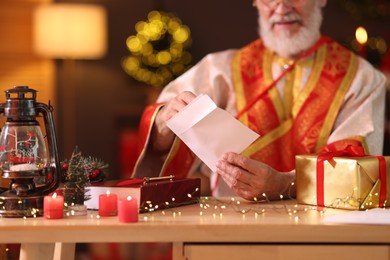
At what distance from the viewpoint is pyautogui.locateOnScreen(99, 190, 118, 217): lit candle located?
212cm

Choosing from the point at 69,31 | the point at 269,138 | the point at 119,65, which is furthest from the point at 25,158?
the point at 119,65

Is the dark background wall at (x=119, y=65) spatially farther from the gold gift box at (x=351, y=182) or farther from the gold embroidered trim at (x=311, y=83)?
the gold gift box at (x=351, y=182)

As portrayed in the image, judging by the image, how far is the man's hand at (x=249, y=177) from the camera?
7.72 feet

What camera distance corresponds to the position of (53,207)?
207 cm

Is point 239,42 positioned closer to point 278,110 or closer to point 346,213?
point 278,110

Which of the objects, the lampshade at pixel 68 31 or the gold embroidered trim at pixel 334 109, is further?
the lampshade at pixel 68 31

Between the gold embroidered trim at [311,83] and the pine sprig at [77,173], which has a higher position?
the gold embroidered trim at [311,83]

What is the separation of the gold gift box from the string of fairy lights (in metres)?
4.67

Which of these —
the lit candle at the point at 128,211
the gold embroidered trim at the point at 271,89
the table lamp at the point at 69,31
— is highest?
the table lamp at the point at 69,31

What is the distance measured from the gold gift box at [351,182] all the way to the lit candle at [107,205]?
0.55 m

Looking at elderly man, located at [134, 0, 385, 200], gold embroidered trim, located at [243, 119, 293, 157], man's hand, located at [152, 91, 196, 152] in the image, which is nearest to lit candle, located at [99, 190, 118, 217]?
man's hand, located at [152, 91, 196, 152]

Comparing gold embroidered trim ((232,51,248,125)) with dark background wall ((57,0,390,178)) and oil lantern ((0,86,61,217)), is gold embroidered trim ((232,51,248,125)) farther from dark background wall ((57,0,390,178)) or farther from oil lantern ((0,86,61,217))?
dark background wall ((57,0,390,178))

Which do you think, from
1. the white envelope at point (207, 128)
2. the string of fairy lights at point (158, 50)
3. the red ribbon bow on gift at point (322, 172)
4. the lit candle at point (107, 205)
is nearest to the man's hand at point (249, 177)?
the white envelope at point (207, 128)

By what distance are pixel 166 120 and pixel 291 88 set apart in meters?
0.85
